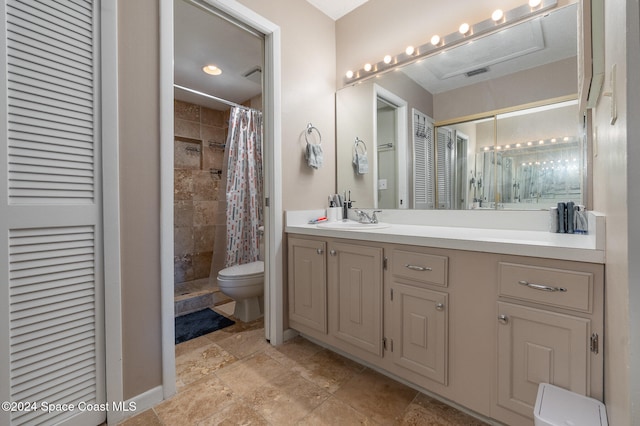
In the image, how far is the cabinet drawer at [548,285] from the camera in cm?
98

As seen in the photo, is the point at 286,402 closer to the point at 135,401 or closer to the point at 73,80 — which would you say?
the point at 135,401

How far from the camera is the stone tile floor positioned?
4.30 feet

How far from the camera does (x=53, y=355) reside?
1156 millimetres

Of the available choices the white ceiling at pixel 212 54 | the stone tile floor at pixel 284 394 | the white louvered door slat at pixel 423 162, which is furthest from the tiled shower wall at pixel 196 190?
the white louvered door slat at pixel 423 162

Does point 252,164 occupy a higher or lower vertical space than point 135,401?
higher

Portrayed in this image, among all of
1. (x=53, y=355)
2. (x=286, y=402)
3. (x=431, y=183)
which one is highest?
(x=431, y=183)

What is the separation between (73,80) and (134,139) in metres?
0.30

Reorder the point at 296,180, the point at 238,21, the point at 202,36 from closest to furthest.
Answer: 1. the point at 238,21
2. the point at 296,180
3. the point at 202,36

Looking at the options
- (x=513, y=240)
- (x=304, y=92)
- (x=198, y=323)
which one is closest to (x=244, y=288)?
(x=198, y=323)

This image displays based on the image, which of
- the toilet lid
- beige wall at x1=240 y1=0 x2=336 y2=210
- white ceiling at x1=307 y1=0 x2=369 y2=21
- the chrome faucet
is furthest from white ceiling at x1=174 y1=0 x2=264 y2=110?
the toilet lid

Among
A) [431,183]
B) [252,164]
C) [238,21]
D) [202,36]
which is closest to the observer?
[238,21]

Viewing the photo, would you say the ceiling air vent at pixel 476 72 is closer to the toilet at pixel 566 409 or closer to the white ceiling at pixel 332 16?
the white ceiling at pixel 332 16

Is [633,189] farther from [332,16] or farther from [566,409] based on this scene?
[332,16]

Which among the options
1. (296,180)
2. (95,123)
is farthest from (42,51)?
(296,180)
